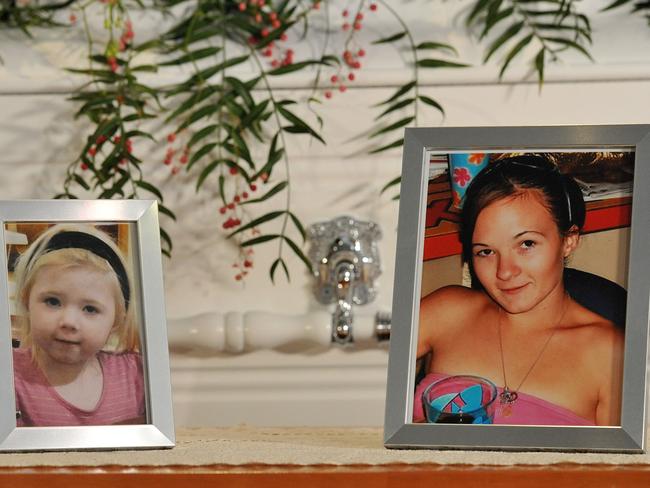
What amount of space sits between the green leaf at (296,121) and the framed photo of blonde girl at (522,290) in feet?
0.89

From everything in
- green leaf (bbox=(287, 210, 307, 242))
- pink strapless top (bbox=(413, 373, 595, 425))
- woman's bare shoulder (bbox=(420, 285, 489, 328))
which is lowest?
pink strapless top (bbox=(413, 373, 595, 425))

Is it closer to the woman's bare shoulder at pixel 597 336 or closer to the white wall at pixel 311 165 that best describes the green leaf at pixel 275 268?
the white wall at pixel 311 165

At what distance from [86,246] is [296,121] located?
333 millimetres

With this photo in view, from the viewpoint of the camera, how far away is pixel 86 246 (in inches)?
28.0

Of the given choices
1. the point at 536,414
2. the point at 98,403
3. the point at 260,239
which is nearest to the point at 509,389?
the point at 536,414

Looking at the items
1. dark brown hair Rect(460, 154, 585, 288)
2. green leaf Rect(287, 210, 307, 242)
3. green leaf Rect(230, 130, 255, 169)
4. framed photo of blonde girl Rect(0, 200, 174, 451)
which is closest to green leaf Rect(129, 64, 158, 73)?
green leaf Rect(230, 130, 255, 169)

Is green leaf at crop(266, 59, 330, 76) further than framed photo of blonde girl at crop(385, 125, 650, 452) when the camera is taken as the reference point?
Yes

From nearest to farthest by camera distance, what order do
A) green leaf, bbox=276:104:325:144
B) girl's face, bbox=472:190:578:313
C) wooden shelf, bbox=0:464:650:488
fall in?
wooden shelf, bbox=0:464:650:488 → girl's face, bbox=472:190:578:313 → green leaf, bbox=276:104:325:144

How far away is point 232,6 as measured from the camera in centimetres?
102

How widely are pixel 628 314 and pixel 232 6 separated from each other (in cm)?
56

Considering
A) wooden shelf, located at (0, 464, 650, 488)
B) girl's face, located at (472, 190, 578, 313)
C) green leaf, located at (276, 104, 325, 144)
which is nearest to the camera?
wooden shelf, located at (0, 464, 650, 488)

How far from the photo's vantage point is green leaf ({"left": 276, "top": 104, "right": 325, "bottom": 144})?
3.19 feet

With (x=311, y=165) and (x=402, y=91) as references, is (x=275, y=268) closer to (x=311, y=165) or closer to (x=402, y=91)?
(x=311, y=165)

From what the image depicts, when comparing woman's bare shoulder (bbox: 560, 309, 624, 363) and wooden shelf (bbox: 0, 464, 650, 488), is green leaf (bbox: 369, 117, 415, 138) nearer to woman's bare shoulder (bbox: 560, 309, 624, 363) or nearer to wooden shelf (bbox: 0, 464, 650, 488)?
woman's bare shoulder (bbox: 560, 309, 624, 363)
